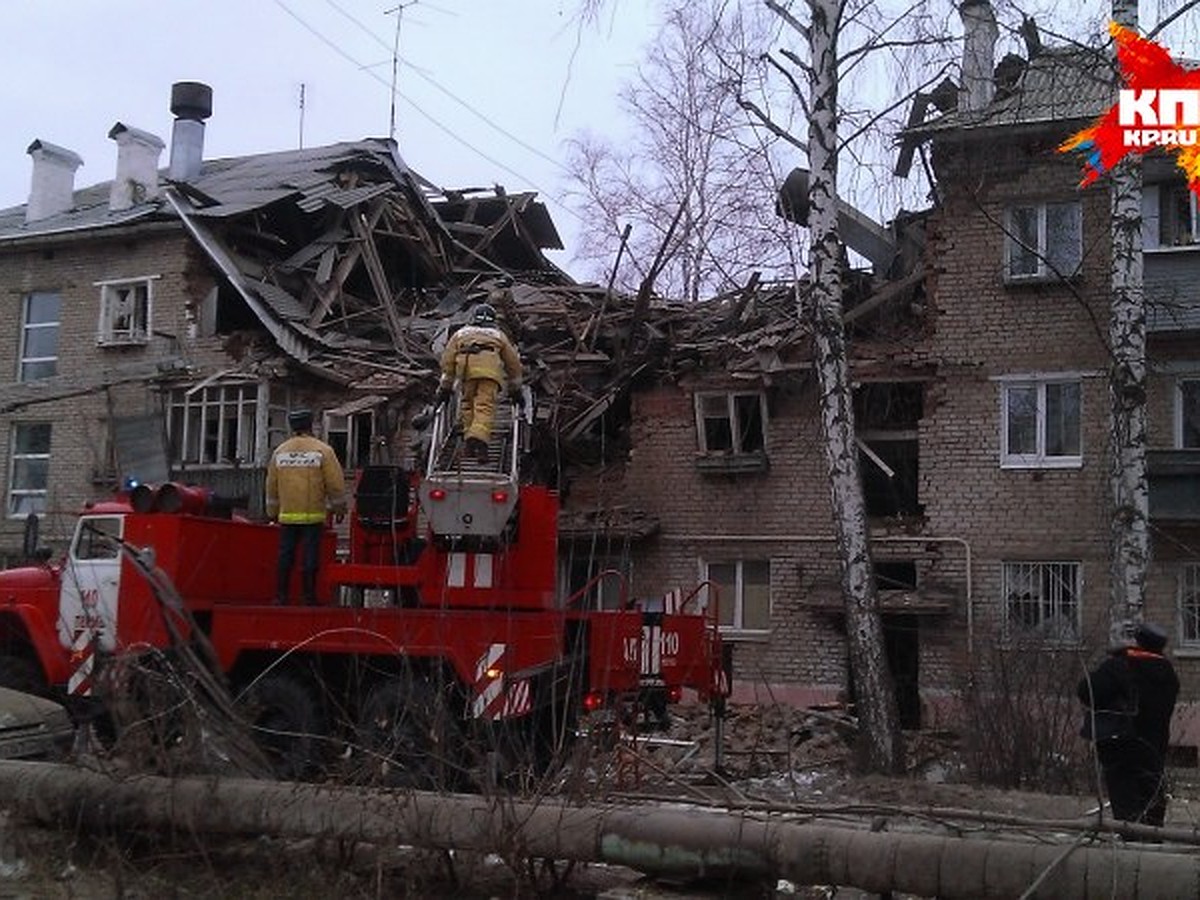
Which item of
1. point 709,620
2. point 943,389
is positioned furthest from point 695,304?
point 709,620

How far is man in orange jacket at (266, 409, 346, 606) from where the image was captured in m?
9.84

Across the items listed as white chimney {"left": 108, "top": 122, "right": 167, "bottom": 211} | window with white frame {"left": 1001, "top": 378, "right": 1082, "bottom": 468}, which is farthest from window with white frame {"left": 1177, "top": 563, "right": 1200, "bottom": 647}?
white chimney {"left": 108, "top": 122, "right": 167, "bottom": 211}

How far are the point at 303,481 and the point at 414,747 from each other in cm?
345

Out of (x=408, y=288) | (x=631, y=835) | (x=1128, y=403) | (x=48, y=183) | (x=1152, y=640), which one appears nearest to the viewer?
(x=631, y=835)

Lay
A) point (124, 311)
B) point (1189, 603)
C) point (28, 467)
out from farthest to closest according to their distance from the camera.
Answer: point (28, 467)
point (124, 311)
point (1189, 603)

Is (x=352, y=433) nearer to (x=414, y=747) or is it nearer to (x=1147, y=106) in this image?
(x=1147, y=106)

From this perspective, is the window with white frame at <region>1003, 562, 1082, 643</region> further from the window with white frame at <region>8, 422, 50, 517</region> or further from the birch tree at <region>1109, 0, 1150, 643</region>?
the window with white frame at <region>8, 422, 50, 517</region>

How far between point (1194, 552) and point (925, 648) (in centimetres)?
366

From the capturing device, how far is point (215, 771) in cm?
654

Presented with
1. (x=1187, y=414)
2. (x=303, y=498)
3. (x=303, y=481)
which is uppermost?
(x=1187, y=414)

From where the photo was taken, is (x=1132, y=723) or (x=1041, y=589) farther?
(x=1041, y=589)

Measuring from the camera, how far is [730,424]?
1844 centimetres

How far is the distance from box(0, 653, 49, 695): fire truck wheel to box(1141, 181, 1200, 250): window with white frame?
48.0 ft

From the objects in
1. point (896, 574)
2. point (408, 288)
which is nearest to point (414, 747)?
point (896, 574)
